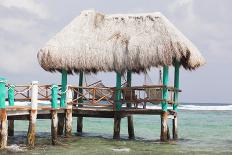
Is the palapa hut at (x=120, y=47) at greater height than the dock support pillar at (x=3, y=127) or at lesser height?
greater

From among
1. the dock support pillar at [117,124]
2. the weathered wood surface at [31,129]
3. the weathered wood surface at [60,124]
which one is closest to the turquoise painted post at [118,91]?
the dock support pillar at [117,124]

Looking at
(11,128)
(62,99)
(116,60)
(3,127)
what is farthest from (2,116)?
(11,128)

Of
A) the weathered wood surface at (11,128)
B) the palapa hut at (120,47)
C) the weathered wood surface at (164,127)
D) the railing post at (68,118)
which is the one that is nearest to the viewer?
the weathered wood surface at (164,127)

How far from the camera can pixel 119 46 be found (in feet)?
64.6

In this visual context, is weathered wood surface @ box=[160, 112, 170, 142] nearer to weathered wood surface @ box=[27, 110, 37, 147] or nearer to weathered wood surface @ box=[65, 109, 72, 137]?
weathered wood surface @ box=[65, 109, 72, 137]

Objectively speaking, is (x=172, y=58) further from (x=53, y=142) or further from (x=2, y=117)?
(x=2, y=117)

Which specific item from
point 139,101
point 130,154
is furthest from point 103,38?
point 130,154

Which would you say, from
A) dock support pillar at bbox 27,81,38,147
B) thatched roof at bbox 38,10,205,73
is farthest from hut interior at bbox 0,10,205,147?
dock support pillar at bbox 27,81,38,147

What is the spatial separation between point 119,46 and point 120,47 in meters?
0.08

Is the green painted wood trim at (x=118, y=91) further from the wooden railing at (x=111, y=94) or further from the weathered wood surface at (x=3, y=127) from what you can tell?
the weathered wood surface at (x=3, y=127)

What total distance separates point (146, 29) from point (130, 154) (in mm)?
6260

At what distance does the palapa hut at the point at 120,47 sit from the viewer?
19156 millimetres

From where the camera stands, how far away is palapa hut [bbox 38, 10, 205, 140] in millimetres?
19156

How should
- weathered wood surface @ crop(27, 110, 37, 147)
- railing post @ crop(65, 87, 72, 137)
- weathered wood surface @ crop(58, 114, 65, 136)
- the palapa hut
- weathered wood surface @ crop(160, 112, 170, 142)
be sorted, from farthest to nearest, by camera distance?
weathered wood surface @ crop(58, 114, 65, 136), railing post @ crop(65, 87, 72, 137), the palapa hut, weathered wood surface @ crop(160, 112, 170, 142), weathered wood surface @ crop(27, 110, 37, 147)
